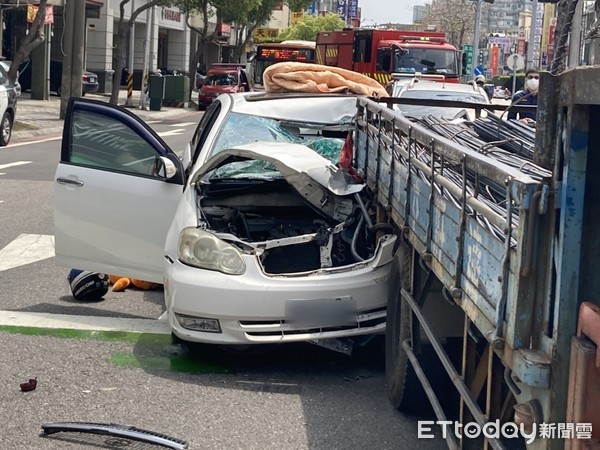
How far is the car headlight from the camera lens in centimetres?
639

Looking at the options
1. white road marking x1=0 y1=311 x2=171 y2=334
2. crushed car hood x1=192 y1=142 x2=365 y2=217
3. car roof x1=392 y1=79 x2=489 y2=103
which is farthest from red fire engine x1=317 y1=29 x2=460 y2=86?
crushed car hood x1=192 y1=142 x2=365 y2=217

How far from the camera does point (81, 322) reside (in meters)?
7.61

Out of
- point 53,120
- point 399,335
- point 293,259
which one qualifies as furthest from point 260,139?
point 53,120

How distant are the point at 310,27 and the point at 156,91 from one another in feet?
185

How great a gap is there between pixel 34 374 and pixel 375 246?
92.4 inches

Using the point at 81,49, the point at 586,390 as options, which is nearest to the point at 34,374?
the point at 586,390

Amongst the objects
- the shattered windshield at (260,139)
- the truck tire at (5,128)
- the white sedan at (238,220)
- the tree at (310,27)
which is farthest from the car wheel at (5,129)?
the tree at (310,27)

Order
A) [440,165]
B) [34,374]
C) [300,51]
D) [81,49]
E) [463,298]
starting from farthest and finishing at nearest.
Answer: [300,51], [81,49], [34,374], [440,165], [463,298]

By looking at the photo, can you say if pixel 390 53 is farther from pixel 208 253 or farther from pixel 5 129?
pixel 208 253

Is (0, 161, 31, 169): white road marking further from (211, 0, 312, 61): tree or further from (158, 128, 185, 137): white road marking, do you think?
(211, 0, 312, 61): tree

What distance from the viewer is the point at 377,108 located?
22.2ft

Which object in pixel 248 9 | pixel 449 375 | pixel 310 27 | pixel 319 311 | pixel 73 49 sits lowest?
pixel 319 311

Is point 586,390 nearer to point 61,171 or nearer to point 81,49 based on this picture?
point 61,171

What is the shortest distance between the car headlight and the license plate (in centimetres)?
41
